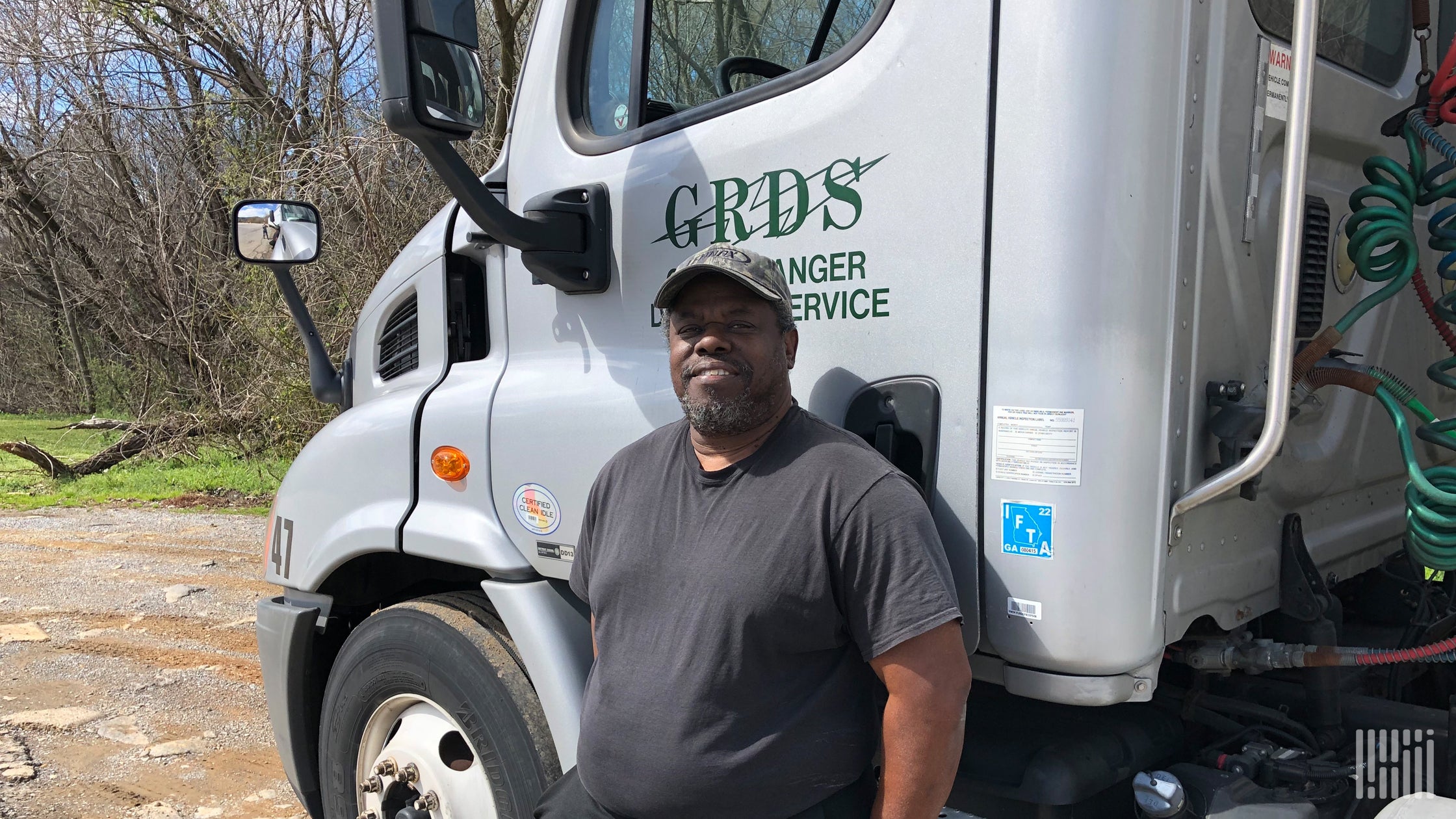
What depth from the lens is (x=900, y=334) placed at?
1892mm

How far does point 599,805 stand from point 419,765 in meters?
0.82

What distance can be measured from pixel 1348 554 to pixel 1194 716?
0.54 metres

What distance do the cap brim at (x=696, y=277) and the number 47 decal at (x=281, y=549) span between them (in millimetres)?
1728

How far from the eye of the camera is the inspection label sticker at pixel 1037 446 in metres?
1.66

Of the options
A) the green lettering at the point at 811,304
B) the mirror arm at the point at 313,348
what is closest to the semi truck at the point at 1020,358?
the green lettering at the point at 811,304

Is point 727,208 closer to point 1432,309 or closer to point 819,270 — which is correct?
point 819,270

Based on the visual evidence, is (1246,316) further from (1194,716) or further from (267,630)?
(267,630)

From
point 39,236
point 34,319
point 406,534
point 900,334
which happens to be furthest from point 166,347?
point 900,334

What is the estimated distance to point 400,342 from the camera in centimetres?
314

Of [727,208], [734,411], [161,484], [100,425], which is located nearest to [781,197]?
[727,208]

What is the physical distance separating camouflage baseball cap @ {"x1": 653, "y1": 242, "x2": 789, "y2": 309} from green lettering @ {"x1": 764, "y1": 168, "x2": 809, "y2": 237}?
112mm

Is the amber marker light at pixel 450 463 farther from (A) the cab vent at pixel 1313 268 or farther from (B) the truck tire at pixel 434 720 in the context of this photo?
(A) the cab vent at pixel 1313 268

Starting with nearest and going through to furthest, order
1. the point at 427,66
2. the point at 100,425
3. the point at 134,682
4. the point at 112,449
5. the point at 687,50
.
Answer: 1. the point at 427,66
2. the point at 687,50
3. the point at 134,682
4. the point at 112,449
5. the point at 100,425

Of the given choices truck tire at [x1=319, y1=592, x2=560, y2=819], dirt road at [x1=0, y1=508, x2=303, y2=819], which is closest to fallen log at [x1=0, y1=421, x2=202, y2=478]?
dirt road at [x1=0, y1=508, x2=303, y2=819]
